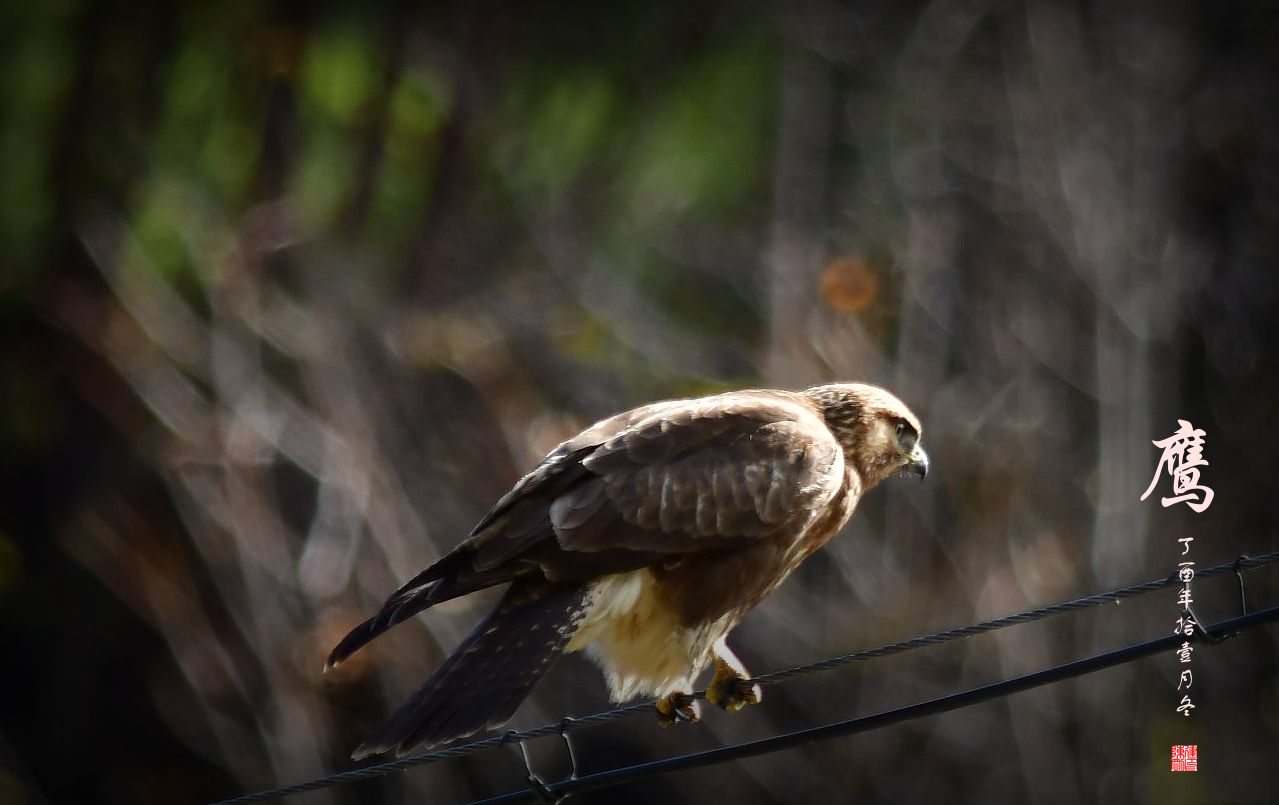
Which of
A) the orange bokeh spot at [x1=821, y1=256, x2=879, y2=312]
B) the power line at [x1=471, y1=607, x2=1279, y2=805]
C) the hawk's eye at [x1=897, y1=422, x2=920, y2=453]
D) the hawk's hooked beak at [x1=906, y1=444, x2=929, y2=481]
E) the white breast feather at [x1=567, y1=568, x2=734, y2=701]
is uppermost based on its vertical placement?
the orange bokeh spot at [x1=821, y1=256, x2=879, y2=312]

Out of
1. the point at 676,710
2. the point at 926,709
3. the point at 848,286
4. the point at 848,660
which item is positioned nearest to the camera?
the point at 926,709

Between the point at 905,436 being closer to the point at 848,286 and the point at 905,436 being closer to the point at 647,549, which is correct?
the point at 647,549

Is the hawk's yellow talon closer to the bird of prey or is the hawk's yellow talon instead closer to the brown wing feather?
the bird of prey

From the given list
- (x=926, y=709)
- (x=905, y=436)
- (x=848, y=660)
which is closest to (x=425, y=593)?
(x=848, y=660)

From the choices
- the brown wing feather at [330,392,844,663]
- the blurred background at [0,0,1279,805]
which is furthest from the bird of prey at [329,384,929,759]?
the blurred background at [0,0,1279,805]

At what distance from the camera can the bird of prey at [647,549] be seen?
381cm

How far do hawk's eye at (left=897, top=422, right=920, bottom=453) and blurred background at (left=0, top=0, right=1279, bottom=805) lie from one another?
2.63m

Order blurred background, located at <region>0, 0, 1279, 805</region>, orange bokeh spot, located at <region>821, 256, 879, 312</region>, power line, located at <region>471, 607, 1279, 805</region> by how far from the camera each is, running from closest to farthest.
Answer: power line, located at <region>471, 607, 1279, 805</region> < blurred background, located at <region>0, 0, 1279, 805</region> < orange bokeh spot, located at <region>821, 256, 879, 312</region>

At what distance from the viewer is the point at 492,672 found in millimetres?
3682

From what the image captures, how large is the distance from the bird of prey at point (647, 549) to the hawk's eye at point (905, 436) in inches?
13.7

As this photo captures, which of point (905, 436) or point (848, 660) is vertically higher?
point (905, 436)

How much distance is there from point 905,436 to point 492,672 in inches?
72.9

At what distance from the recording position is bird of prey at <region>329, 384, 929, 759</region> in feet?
12.5

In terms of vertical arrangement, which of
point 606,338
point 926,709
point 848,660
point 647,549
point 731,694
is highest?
point 606,338
